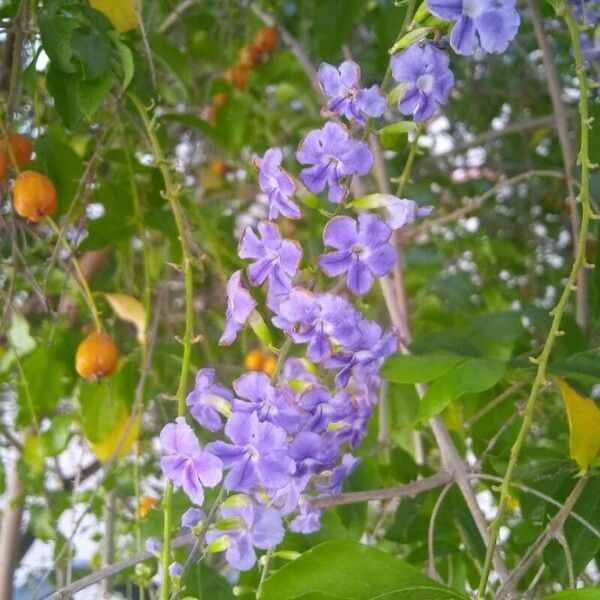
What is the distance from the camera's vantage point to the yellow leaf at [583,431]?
618 mm

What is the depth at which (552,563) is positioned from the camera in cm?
64

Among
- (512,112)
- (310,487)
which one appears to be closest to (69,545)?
Result: (310,487)

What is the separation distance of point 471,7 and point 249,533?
297mm

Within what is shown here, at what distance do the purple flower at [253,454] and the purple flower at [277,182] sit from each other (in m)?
0.11

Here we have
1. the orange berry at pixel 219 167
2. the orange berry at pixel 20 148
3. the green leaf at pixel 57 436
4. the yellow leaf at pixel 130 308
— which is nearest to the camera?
the orange berry at pixel 20 148

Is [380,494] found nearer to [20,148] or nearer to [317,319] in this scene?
[317,319]

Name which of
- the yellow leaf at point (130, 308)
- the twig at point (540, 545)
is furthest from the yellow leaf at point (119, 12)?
the twig at point (540, 545)

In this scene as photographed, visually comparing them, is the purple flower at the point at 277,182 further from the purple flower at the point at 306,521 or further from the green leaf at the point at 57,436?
the green leaf at the point at 57,436

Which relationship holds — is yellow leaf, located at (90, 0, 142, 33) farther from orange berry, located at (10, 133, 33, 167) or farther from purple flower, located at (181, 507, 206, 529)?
purple flower, located at (181, 507, 206, 529)

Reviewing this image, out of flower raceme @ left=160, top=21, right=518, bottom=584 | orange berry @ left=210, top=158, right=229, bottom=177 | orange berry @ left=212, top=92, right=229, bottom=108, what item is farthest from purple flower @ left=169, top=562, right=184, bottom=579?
orange berry @ left=210, top=158, right=229, bottom=177

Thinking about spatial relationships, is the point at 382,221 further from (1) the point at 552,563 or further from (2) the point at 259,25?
(2) the point at 259,25

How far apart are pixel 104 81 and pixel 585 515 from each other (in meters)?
0.44

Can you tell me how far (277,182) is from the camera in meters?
0.50

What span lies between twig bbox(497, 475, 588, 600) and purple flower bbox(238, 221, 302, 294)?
199mm
